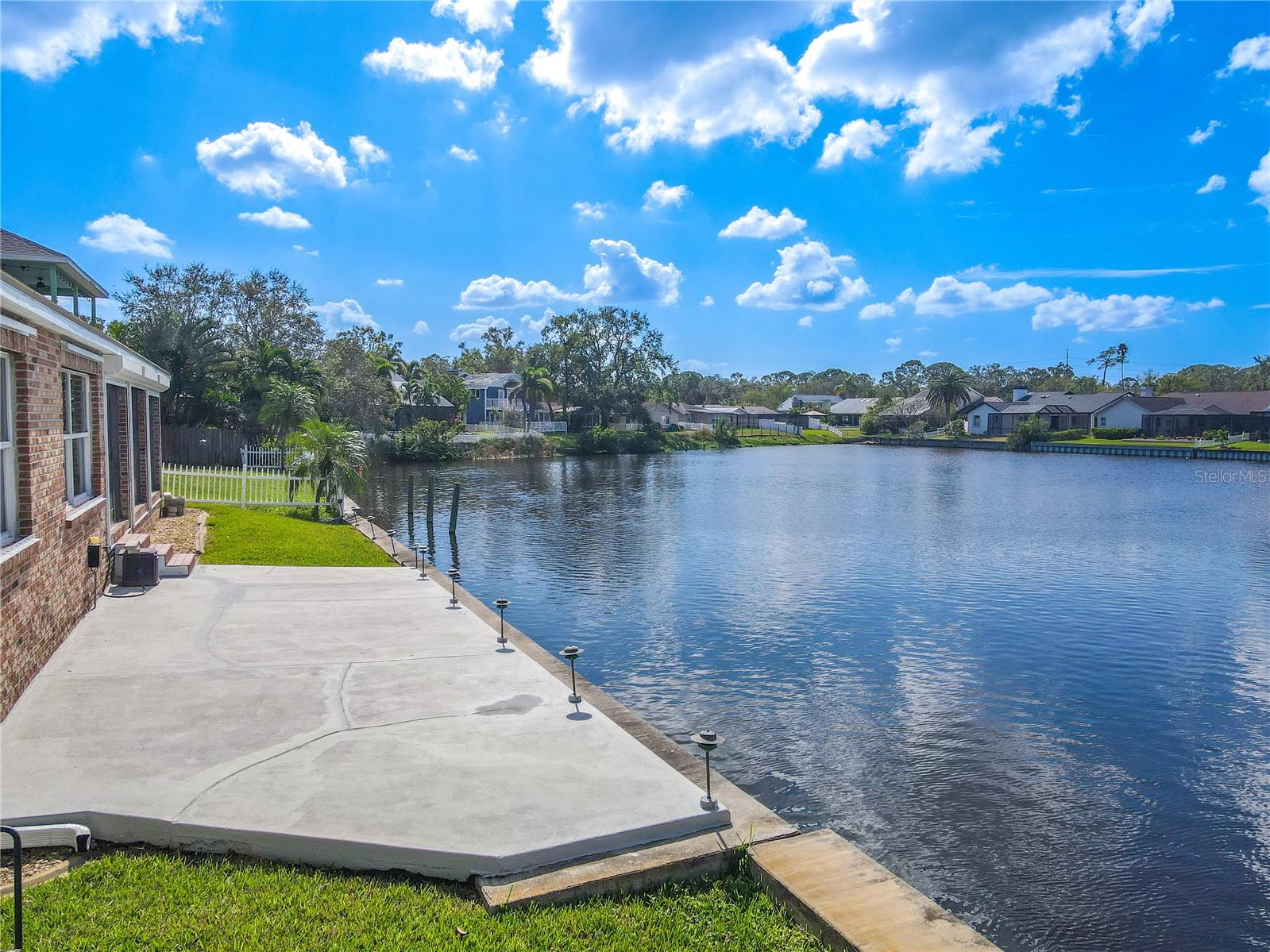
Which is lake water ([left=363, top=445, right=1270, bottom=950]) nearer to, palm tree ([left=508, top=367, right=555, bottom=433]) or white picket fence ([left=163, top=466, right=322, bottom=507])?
white picket fence ([left=163, top=466, right=322, bottom=507])

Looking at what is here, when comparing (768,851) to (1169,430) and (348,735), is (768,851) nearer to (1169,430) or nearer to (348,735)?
(348,735)

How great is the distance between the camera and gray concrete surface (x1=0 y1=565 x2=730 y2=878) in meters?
5.45

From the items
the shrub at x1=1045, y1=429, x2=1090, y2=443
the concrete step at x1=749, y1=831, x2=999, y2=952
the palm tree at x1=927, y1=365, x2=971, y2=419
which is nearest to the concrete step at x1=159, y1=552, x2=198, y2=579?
the concrete step at x1=749, y1=831, x2=999, y2=952

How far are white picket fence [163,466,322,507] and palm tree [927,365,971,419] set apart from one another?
90.3 metres

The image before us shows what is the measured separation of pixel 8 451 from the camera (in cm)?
782

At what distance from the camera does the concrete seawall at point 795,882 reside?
Answer: 16.1 feet

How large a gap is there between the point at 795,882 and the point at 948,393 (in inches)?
4141

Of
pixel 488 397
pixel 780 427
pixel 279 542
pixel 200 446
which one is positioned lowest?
pixel 279 542

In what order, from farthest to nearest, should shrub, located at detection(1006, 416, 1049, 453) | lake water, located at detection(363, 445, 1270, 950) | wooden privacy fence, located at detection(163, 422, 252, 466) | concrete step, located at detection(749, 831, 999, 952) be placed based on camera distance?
shrub, located at detection(1006, 416, 1049, 453)
wooden privacy fence, located at detection(163, 422, 252, 466)
lake water, located at detection(363, 445, 1270, 950)
concrete step, located at detection(749, 831, 999, 952)

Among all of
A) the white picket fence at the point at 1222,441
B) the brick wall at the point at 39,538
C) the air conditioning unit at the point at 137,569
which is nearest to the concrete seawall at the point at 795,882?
the brick wall at the point at 39,538

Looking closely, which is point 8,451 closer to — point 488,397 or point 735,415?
point 488,397

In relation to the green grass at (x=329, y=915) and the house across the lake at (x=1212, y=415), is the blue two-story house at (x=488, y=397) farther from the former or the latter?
the green grass at (x=329, y=915)

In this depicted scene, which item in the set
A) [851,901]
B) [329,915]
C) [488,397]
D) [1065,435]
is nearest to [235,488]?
[329,915]

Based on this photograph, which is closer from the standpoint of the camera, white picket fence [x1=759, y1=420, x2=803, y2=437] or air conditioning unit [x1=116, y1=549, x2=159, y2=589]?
air conditioning unit [x1=116, y1=549, x2=159, y2=589]
